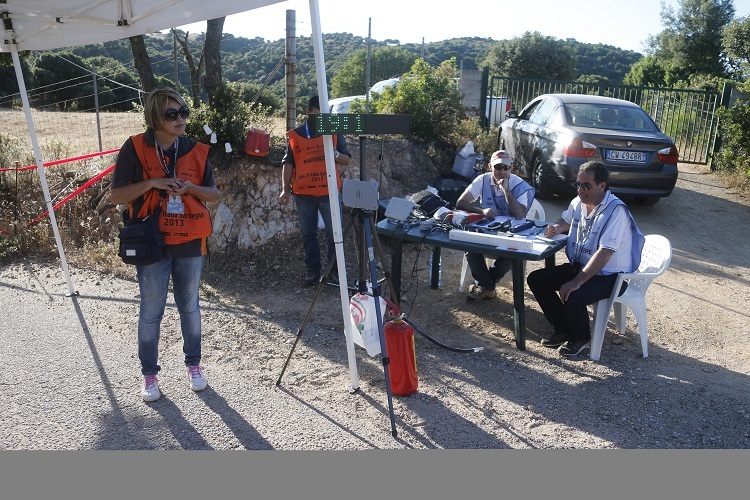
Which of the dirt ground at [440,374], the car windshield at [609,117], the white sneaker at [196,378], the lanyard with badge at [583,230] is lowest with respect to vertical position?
the dirt ground at [440,374]

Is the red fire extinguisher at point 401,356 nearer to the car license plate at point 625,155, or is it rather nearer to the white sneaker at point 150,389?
the white sneaker at point 150,389

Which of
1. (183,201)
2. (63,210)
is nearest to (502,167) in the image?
(183,201)

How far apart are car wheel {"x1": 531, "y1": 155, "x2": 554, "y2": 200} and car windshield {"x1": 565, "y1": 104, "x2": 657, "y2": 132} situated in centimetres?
73

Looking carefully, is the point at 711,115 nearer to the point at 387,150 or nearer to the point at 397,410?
the point at 387,150

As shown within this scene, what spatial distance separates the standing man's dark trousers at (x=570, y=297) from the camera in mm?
4820

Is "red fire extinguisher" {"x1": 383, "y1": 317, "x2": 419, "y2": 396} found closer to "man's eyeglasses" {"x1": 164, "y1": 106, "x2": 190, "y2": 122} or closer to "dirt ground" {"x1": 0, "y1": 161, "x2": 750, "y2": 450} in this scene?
"dirt ground" {"x1": 0, "y1": 161, "x2": 750, "y2": 450}

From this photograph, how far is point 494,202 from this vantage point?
5973 millimetres

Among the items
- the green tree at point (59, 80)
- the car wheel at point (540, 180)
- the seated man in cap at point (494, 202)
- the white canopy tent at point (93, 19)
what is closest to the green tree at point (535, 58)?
the green tree at point (59, 80)

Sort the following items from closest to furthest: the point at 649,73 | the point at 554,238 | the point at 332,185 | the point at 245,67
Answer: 1. the point at 332,185
2. the point at 554,238
3. the point at 245,67
4. the point at 649,73

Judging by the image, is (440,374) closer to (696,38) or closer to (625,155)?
(625,155)

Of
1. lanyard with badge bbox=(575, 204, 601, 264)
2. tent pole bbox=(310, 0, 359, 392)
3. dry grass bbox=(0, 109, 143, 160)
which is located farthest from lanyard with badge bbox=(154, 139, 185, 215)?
dry grass bbox=(0, 109, 143, 160)

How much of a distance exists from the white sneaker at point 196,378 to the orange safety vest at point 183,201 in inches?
36.7

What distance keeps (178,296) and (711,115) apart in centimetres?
1167

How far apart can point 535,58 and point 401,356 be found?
30.4 meters
